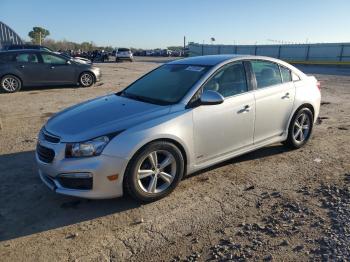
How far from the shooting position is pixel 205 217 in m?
3.90

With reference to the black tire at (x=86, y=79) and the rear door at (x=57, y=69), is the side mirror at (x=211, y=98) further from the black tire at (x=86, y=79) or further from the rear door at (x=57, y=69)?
the black tire at (x=86, y=79)

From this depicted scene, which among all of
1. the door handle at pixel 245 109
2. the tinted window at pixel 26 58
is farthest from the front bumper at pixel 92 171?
the tinted window at pixel 26 58

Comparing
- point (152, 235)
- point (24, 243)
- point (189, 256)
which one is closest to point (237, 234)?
point (189, 256)

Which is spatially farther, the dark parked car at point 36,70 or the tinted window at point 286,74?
the dark parked car at point 36,70

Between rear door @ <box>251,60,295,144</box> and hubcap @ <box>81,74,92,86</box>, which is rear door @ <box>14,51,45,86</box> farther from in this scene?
rear door @ <box>251,60,295,144</box>

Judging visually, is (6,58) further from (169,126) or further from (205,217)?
(205,217)

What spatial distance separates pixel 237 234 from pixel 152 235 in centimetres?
85

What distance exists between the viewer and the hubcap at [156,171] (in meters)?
4.12

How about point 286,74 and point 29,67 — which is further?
point 29,67

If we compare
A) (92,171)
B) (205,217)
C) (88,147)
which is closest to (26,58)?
(88,147)

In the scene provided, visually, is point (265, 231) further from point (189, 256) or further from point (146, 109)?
point (146, 109)

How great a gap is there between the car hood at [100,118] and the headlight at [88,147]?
0.18 feet

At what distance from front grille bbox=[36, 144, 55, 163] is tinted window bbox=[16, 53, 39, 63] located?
10.2 meters

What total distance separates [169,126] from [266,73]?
7.09ft
